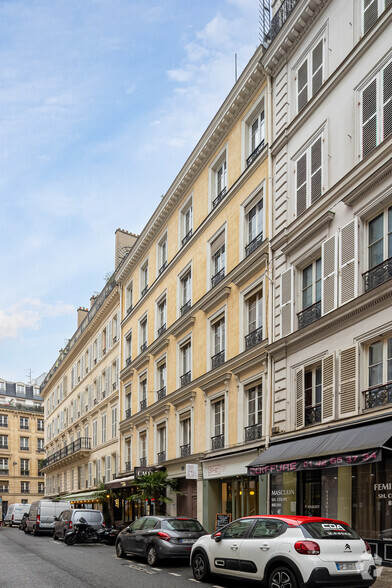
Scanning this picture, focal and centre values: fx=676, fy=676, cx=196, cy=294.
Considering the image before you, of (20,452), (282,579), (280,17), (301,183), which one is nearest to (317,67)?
(301,183)

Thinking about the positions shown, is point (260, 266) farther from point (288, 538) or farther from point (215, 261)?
point (288, 538)

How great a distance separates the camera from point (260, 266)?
21.1 m

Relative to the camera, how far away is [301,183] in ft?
62.7

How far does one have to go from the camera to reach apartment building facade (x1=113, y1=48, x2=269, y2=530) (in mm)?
21578

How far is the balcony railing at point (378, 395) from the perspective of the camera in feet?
47.4

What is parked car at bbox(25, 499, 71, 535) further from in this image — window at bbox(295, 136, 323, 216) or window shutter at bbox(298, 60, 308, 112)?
window shutter at bbox(298, 60, 308, 112)

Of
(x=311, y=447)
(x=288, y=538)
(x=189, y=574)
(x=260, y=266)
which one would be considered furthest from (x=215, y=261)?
(x=288, y=538)

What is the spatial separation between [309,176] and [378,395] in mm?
6702

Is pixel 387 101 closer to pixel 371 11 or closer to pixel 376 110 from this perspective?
pixel 376 110

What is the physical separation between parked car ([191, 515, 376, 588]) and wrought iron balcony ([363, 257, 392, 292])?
5655 mm

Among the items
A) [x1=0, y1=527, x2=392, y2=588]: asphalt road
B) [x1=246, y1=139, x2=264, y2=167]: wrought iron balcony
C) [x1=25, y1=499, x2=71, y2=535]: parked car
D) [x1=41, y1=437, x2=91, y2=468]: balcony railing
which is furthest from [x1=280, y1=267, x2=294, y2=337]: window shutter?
[x1=41, y1=437, x2=91, y2=468]: balcony railing

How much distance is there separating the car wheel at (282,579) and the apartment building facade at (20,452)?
242 ft

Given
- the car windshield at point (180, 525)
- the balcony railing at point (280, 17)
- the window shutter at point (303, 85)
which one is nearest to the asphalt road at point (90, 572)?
the car windshield at point (180, 525)

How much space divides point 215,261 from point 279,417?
8432 millimetres
